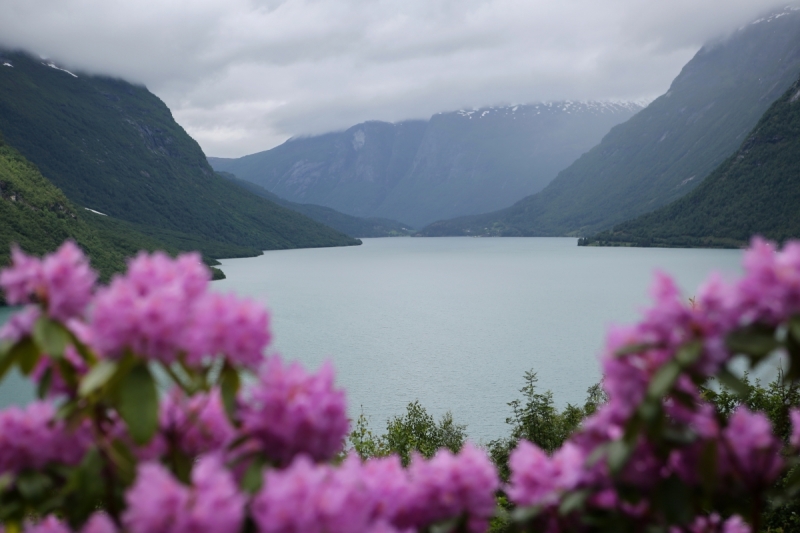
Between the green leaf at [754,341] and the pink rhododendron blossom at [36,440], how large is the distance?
1.81 metres

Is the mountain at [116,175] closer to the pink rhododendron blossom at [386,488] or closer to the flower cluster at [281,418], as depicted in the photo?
the flower cluster at [281,418]

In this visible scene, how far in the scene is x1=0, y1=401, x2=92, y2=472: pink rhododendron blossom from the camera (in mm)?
1782

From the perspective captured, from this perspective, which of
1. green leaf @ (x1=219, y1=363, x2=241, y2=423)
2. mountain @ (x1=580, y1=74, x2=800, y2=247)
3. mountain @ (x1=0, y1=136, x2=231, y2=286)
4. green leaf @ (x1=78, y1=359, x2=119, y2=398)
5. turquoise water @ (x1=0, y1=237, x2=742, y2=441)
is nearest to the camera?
green leaf @ (x1=78, y1=359, x2=119, y2=398)

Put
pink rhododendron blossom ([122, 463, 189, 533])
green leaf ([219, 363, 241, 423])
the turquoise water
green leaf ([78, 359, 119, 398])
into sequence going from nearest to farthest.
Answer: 1. pink rhododendron blossom ([122, 463, 189, 533])
2. green leaf ([78, 359, 119, 398])
3. green leaf ([219, 363, 241, 423])
4. the turquoise water

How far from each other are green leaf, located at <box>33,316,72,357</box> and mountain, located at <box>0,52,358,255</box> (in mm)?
150298

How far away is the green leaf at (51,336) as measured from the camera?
1652 millimetres

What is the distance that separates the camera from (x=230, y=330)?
1729mm

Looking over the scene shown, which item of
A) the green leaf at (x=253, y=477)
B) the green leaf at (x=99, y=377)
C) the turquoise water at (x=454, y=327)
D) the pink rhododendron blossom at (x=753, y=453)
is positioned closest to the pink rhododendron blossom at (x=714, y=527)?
the pink rhododendron blossom at (x=753, y=453)

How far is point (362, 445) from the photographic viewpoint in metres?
16.0

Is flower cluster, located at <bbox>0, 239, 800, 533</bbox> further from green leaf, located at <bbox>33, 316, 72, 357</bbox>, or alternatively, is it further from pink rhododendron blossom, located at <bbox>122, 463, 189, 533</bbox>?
pink rhododendron blossom, located at <bbox>122, 463, 189, 533</bbox>

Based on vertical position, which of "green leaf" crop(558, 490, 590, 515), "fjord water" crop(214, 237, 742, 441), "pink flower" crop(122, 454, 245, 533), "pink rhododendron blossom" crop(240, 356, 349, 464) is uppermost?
"pink rhododendron blossom" crop(240, 356, 349, 464)

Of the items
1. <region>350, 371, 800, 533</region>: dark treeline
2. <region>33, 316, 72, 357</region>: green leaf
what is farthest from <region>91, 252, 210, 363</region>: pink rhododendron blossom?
<region>350, 371, 800, 533</region>: dark treeline

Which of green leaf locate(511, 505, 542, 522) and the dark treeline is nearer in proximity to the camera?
green leaf locate(511, 505, 542, 522)

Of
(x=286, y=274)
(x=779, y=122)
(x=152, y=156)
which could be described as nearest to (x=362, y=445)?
(x=286, y=274)
